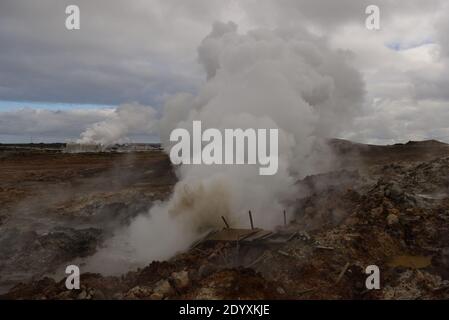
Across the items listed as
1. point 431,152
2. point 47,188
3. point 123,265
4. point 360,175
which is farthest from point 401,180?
point 431,152

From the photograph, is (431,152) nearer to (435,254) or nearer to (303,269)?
(435,254)

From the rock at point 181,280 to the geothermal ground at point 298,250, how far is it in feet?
0.07

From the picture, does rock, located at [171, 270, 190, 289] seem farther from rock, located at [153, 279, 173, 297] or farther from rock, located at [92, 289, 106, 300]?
rock, located at [92, 289, 106, 300]

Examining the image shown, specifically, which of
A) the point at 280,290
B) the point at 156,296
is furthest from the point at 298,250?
the point at 156,296

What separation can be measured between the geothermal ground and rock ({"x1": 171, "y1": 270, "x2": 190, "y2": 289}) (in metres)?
0.02

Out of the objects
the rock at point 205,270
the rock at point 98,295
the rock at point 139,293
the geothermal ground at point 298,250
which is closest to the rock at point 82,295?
the geothermal ground at point 298,250

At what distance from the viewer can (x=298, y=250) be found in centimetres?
1163

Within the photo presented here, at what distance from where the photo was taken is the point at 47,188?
29219 millimetres

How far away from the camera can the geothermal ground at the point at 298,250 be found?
987 centimetres

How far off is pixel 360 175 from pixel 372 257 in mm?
8523

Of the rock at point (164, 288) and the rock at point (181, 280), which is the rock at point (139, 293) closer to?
the rock at point (164, 288)

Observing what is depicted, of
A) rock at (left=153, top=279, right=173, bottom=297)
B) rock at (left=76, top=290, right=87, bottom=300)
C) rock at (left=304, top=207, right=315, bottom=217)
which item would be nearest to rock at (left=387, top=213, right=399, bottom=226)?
rock at (left=304, top=207, right=315, bottom=217)

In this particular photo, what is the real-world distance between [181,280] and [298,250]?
3372 millimetres

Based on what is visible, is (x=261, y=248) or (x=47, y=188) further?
(x=47, y=188)
